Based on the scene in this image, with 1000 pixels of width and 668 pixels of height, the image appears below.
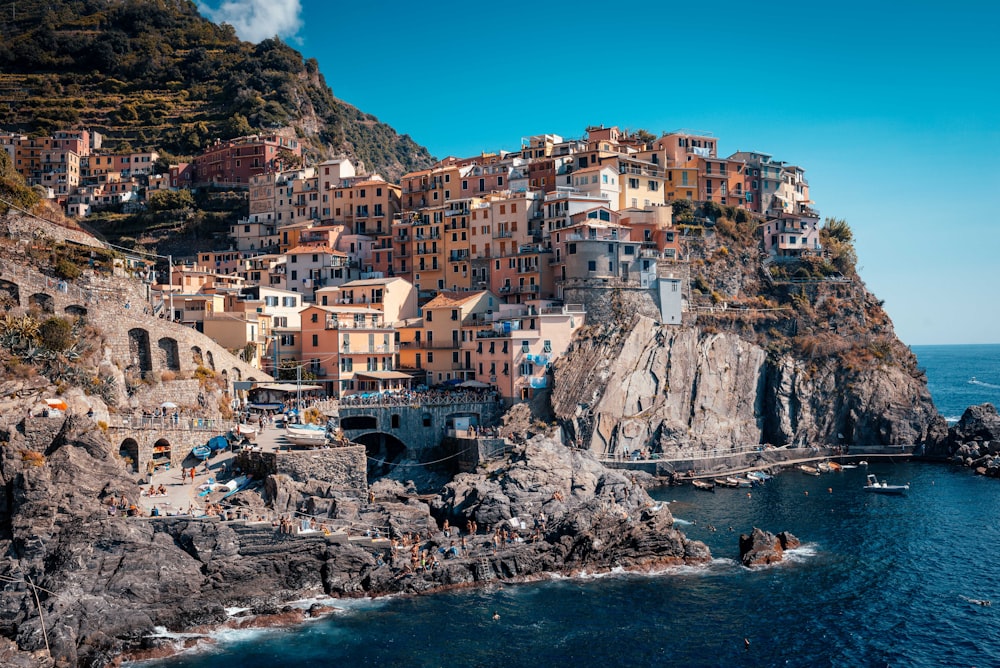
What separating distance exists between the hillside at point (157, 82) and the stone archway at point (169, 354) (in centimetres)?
7092

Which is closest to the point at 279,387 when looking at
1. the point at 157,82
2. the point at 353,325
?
the point at 353,325

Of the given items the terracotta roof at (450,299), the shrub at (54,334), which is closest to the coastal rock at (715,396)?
the terracotta roof at (450,299)

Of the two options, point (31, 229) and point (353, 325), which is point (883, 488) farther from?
point (31, 229)

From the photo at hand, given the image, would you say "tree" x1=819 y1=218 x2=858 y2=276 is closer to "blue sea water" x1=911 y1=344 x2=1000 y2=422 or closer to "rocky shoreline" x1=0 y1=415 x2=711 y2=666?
"blue sea water" x1=911 y1=344 x2=1000 y2=422

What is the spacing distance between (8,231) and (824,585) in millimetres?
53807

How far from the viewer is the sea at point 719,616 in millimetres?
39156

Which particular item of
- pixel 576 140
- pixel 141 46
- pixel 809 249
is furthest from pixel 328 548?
pixel 141 46

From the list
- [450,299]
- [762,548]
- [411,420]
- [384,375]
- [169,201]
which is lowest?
[762,548]

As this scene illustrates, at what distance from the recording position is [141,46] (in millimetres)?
153000

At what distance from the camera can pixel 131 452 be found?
49219 mm

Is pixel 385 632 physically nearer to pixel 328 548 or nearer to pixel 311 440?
pixel 328 548

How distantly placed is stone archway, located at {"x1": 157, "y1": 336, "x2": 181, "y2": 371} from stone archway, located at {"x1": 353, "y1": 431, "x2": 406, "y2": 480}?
13.8m

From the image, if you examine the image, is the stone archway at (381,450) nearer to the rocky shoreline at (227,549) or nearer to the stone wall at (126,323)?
the rocky shoreline at (227,549)

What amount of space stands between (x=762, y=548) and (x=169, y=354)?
3852 cm
